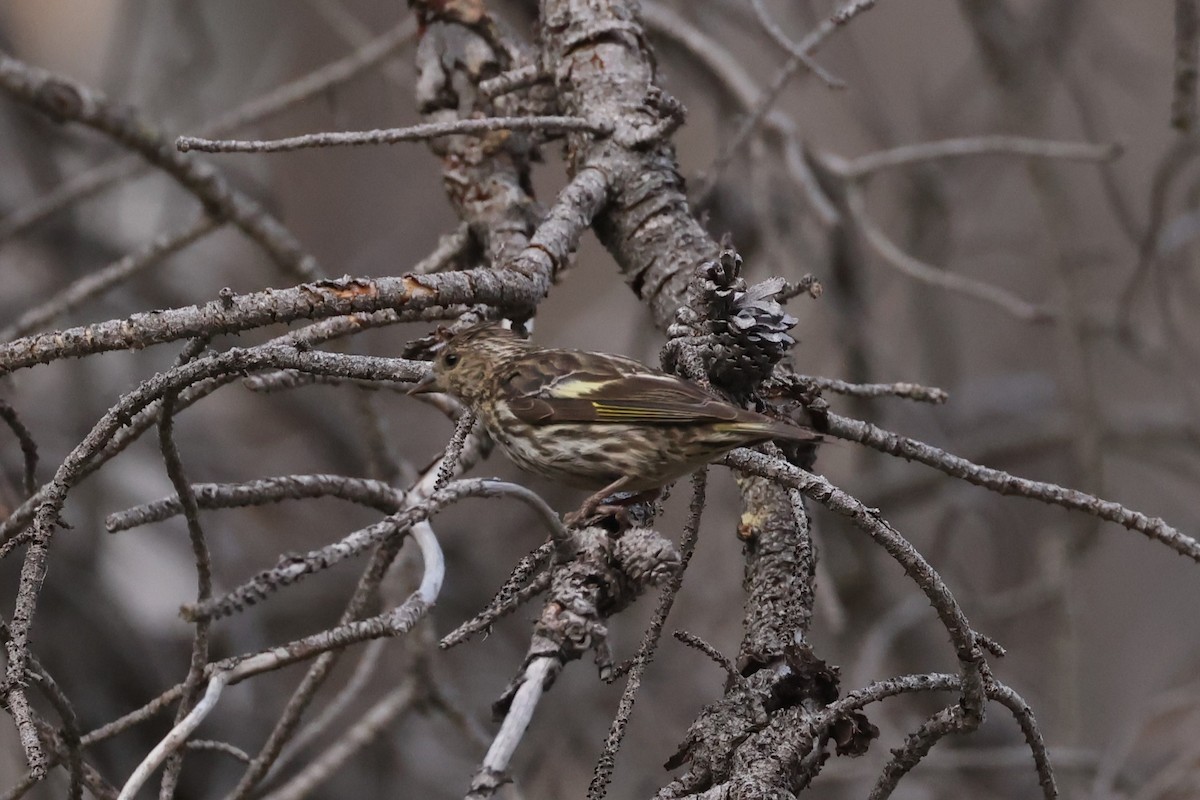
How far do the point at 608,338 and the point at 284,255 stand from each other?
14.7 ft

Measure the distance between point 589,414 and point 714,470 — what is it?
3729 millimetres

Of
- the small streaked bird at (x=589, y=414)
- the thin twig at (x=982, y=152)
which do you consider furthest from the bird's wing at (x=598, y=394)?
the thin twig at (x=982, y=152)

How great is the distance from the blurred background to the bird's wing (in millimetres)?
620

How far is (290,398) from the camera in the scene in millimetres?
5535

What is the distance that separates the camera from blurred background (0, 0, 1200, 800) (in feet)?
13.8

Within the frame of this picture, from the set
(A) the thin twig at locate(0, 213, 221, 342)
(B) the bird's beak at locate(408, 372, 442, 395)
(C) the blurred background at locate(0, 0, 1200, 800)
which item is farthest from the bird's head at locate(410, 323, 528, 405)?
(A) the thin twig at locate(0, 213, 221, 342)

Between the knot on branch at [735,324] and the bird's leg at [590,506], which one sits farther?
the bird's leg at [590,506]

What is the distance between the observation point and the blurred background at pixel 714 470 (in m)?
4.21

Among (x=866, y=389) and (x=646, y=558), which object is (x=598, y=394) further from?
(x=646, y=558)

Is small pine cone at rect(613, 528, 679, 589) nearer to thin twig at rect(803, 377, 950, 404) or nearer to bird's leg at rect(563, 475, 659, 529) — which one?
bird's leg at rect(563, 475, 659, 529)

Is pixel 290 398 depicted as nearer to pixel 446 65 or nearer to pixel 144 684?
pixel 144 684

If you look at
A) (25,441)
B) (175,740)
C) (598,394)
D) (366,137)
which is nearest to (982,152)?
(598,394)

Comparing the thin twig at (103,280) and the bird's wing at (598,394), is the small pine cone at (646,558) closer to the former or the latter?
the bird's wing at (598,394)

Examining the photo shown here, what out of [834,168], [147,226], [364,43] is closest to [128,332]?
[834,168]
